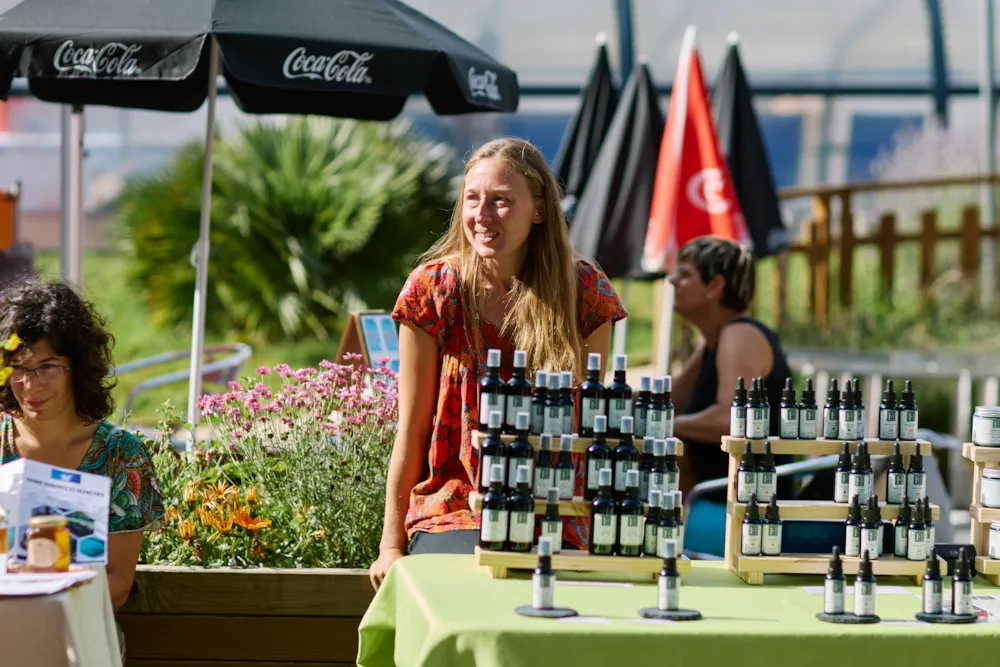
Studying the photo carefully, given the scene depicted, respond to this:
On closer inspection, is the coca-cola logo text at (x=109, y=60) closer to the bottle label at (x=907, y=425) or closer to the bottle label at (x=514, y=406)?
the bottle label at (x=514, y=406)

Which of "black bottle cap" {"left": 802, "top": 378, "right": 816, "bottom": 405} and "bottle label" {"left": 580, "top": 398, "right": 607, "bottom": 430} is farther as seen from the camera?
"black bottle cap" {"left": 802, "top": 378, "right": 816, "bottom": 405}

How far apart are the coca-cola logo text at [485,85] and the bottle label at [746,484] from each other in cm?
212

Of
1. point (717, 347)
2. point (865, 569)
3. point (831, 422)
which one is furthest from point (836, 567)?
point (717, 347)

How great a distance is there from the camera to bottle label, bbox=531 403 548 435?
9.05 ft

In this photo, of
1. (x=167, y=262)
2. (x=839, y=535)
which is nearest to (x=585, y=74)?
(x=167, y=262)

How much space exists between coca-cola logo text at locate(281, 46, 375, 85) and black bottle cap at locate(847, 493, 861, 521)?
211 cm

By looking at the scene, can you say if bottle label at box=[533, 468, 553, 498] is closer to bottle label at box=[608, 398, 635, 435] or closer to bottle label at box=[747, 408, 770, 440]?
bottle label at box=[608, 398, 635, 435]

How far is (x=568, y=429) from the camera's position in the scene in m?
2.77

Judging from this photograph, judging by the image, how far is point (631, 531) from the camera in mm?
2725

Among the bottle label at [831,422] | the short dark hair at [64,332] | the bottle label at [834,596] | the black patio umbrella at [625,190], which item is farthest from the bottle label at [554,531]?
the black patio umbrella at [625,190]

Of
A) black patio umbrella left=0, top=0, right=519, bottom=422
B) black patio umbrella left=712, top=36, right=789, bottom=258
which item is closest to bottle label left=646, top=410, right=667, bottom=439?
black patio umbrella left=0, top=0, right=519, bottom=422

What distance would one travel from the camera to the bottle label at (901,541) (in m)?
2.86

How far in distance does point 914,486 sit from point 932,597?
429 millimetres

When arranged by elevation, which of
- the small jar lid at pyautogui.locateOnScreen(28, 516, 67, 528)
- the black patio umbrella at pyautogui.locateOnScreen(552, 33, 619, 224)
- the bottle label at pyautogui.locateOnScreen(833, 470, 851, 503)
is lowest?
the small jar lid at pyautogui.locateOnScreen(28, 516, 67, 528)
